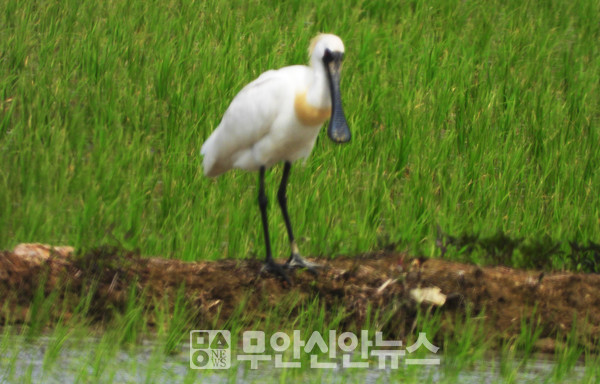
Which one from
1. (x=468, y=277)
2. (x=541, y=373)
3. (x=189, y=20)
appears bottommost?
(x=541, y=373)

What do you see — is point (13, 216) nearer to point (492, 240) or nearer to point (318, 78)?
point (318, 78)

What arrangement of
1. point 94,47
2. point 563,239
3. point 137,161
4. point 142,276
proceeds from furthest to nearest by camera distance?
point 94,47 → point 137,161 → point 563,239 → point 142,276

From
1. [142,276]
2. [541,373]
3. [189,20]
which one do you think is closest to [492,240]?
[541,373]

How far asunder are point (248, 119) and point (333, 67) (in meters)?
0.66

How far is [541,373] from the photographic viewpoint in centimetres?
466

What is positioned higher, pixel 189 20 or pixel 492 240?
pixel 189 20

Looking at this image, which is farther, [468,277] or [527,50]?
[527,50]

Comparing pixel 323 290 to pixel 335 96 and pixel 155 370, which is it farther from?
pixel 155 370

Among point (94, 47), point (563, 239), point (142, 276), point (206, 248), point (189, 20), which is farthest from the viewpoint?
point (189, 20)

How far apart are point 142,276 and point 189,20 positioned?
17.8ft

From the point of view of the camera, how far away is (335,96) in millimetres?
5105

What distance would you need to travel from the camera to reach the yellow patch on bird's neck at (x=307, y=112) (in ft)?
17.0
